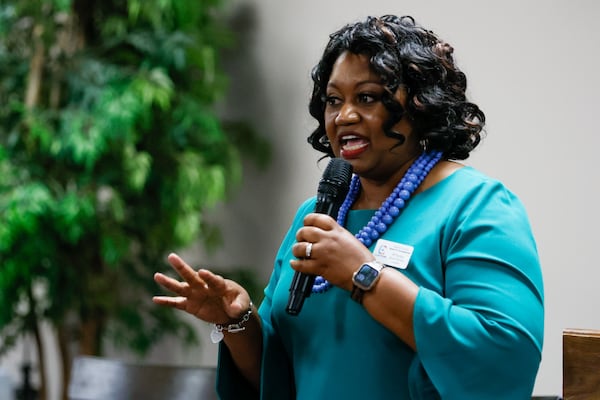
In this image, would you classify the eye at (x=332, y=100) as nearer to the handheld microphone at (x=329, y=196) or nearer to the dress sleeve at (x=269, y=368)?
the handheld microphone at (x=329, y=196)

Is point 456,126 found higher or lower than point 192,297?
higher

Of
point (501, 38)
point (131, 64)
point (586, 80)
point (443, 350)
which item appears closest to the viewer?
point (443, 350)

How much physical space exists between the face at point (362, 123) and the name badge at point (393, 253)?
0.15m

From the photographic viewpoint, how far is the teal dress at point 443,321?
126 centimetres

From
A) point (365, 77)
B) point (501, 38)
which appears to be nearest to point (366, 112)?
point (365, 77)

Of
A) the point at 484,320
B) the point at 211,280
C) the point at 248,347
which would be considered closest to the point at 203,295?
the point at 211,280

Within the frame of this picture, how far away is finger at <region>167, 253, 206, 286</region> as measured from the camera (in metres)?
1.44

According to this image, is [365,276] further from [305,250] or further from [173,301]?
[173,301]

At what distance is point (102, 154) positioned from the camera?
377cm

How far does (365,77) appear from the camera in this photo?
1461 mm

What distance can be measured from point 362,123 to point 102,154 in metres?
2.52

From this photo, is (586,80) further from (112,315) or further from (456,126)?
(112,315)

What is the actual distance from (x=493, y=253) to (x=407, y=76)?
1.16ft

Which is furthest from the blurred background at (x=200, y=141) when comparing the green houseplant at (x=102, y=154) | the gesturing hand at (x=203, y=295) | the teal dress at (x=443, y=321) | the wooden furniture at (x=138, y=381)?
the gesturing hand at (x=203, y=295)
